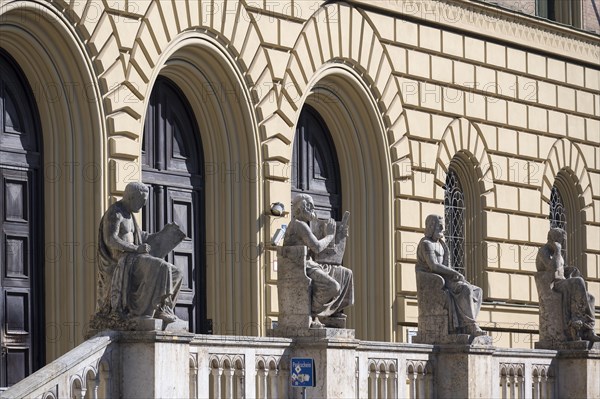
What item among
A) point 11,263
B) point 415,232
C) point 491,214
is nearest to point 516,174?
point 491,214

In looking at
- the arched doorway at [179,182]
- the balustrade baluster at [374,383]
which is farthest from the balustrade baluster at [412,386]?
the arched doorway at [179,182]

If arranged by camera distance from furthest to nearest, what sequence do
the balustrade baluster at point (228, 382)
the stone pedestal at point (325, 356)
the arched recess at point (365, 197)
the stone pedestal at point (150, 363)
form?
1. the arched recess at point (365, 197)
2. the stone pedestal at point (325, 356)
3. the balustrade baluster at point (228, 382)
4. the stone pedestal at point (150, 363)

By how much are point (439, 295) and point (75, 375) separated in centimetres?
695

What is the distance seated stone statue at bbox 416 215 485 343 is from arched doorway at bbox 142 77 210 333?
4.32m

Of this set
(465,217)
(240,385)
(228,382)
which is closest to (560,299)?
(465,217)

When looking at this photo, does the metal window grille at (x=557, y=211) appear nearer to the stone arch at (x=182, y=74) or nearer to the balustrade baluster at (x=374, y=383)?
the stone arch at (x=182, y=74)

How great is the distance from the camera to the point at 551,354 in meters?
24.8

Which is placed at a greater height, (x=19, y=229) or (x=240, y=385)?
(x=19, y=229)

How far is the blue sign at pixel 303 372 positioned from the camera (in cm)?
1933

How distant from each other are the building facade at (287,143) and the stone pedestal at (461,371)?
412 cm

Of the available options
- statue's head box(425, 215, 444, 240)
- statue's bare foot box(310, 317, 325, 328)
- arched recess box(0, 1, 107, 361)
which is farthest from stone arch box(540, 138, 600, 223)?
statue's bare foot box(310, 317, 325, 328)

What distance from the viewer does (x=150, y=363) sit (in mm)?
17516

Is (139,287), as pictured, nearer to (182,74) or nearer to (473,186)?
(182,74)

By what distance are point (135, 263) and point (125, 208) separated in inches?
31.5
